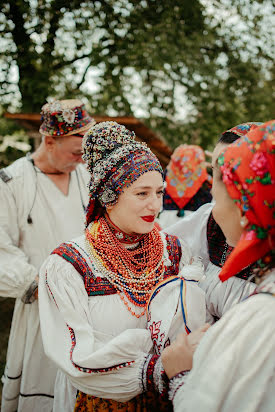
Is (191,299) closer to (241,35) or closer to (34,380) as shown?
(34,380)

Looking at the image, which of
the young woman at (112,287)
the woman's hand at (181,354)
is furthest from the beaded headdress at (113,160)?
the woman's hand at (181,354)

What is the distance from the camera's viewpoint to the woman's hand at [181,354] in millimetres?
1261

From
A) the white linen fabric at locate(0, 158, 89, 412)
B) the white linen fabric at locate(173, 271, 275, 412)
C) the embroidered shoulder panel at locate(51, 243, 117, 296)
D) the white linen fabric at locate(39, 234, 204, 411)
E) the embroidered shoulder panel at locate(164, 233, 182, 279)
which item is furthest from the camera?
the white linen fabric at locate(0, 158, 89, 412)

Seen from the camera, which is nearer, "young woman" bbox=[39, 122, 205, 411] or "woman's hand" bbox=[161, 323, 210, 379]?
"woman's hand" bbox=[161, 323, 210, 379]

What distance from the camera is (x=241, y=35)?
6.32 metres

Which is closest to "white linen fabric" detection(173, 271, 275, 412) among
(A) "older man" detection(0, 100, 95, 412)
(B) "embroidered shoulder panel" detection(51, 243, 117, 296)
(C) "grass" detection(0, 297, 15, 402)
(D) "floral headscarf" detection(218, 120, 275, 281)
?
(D) "floral headscarf" detection(218, 120, 275, 281)

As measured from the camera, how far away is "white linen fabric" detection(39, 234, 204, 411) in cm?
141

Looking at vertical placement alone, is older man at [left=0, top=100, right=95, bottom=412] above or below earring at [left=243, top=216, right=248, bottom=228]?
below

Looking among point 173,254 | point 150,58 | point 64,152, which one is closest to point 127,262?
point 173,254

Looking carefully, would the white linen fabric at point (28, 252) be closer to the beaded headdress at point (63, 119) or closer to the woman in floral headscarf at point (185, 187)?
the beaded headdress at point (63, 119)

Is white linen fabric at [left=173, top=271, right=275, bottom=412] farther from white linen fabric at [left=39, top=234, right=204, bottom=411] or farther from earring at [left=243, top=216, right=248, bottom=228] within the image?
white linen fabric at [left=39, top=234, right=204, bottom=411]

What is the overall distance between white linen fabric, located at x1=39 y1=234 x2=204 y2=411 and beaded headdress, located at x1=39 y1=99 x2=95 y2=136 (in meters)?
1.25

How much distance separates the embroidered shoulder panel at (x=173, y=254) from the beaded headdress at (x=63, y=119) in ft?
4.18

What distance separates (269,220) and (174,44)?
480 cm
